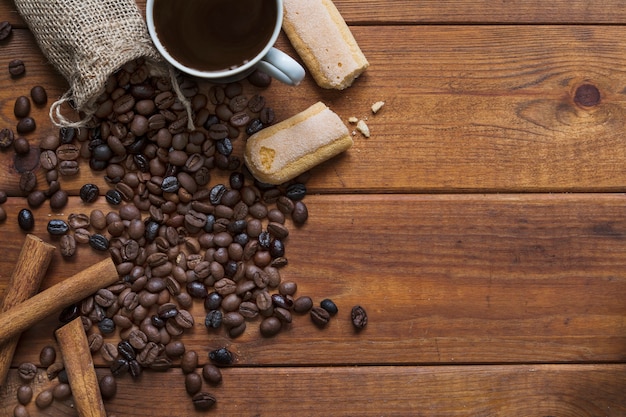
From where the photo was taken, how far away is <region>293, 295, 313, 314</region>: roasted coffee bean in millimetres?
1235

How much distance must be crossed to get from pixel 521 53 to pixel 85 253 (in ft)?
2.82

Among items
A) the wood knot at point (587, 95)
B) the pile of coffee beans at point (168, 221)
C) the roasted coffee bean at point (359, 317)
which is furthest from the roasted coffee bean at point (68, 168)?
the wood knot at point (587, 95)

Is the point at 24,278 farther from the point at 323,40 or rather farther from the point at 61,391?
the point at 323,40

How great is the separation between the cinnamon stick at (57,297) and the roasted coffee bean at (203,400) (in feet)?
0.81

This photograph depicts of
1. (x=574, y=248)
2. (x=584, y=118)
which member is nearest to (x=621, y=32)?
(x=584, y=118)

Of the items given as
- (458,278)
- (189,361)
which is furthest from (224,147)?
(458,278)

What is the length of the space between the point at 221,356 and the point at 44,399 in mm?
311

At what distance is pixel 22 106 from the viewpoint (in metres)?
1.23

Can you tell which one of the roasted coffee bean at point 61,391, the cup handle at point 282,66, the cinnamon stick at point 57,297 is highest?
the cup handle at point 282,66

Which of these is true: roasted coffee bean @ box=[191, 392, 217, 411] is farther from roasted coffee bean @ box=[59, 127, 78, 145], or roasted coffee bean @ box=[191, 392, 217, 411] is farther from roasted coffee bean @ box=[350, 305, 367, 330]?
roasted coffee bean @ box=[59, 127, 78, 145]

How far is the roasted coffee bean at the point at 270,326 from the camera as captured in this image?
48.4 inches

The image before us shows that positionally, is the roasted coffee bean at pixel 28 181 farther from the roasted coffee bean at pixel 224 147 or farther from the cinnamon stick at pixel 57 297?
the roasted coffee bean at pixel 224 147

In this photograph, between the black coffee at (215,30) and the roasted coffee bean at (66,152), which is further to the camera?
the roasted coffee bean at (66,152)

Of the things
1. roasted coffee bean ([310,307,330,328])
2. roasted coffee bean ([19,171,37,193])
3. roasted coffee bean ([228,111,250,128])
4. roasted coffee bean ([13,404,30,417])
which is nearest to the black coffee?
roasted coffee bean ([228,111,250,128])
